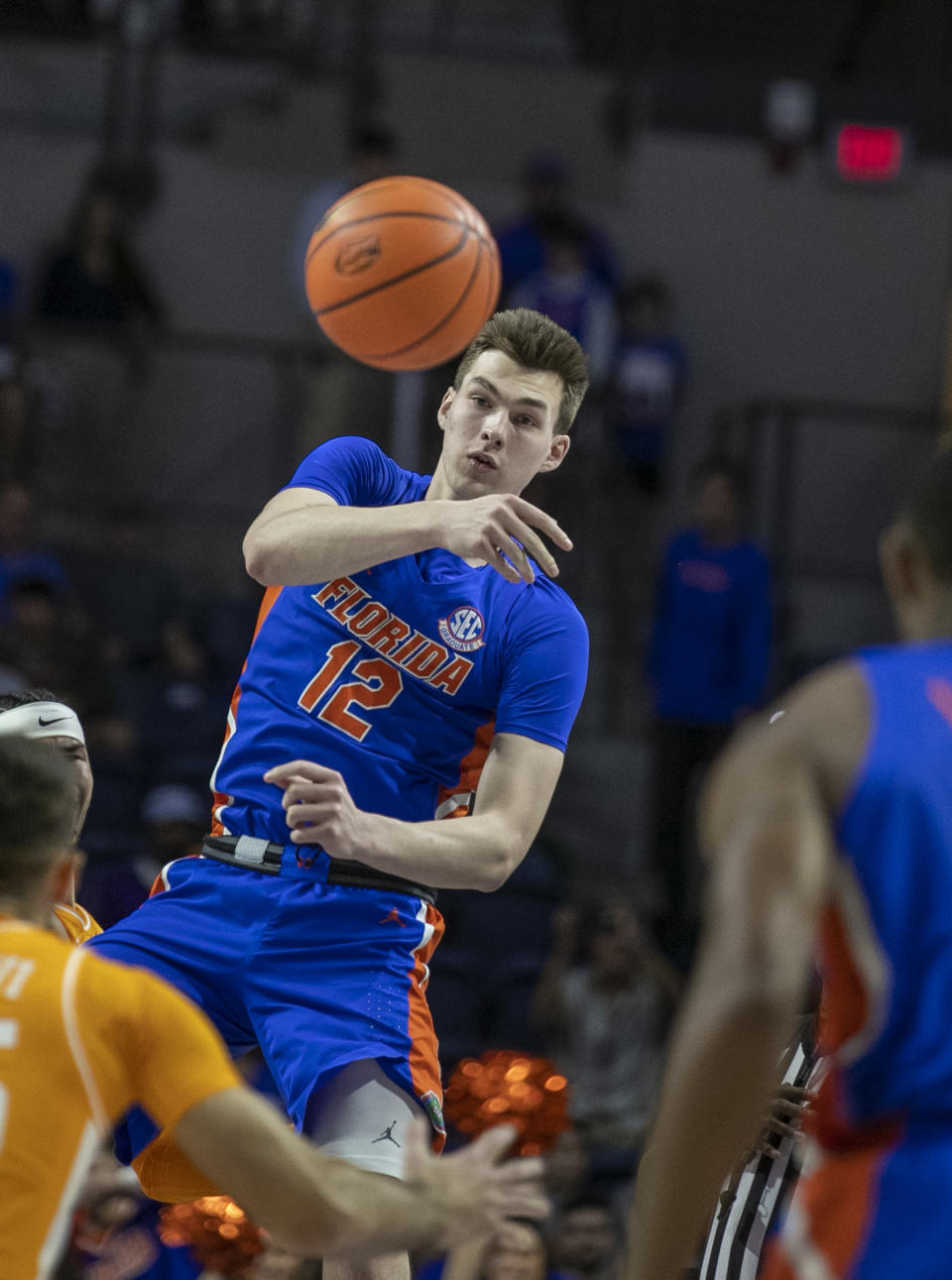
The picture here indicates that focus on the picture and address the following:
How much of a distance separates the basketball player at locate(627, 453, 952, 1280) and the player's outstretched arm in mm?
650

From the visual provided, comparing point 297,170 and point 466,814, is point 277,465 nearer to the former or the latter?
point 297,170

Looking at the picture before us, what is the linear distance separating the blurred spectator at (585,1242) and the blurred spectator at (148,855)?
2.37 metres

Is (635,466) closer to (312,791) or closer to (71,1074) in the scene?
(312,791)

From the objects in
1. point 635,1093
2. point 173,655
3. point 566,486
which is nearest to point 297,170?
point 566,486

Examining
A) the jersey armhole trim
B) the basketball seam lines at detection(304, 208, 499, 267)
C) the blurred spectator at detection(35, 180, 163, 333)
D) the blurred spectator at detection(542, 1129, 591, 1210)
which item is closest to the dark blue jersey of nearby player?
the jersey armhole trim

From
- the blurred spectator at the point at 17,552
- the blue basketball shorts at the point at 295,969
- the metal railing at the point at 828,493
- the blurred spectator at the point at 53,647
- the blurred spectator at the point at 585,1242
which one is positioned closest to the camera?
the blue basketball shorts at the point at 295,969

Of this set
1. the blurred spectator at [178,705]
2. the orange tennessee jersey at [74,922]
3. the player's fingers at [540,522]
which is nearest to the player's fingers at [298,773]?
the player's fingers at [540,522]

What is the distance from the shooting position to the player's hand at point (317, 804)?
3.37 meters

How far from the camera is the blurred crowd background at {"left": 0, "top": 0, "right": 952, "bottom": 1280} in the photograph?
980cm

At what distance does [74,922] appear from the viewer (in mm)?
4195

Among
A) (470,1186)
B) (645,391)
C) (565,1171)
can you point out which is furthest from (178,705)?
(470,1186)

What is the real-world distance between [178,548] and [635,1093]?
17.3 feet

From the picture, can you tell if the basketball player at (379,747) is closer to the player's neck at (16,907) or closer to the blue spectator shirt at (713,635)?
the player's neck at (16,907)

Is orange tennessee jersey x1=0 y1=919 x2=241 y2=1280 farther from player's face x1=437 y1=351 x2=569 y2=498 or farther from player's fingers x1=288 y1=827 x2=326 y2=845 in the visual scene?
player's face x1=437 y1=351 x2=569 y2=498
